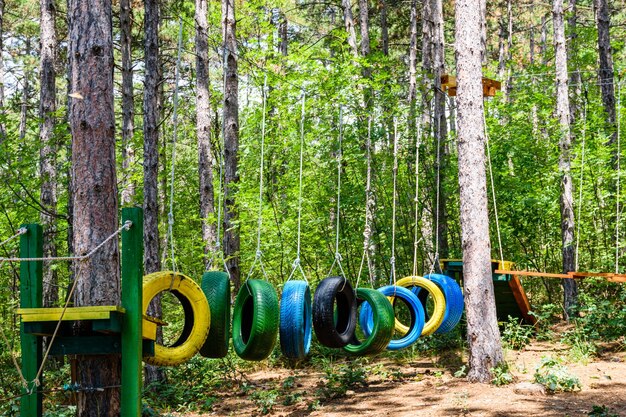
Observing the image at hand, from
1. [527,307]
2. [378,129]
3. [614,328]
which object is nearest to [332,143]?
[378,129]

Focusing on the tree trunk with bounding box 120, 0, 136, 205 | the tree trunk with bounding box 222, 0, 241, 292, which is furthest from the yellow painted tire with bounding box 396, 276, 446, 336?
the tree trunk with bounding box 120, 0, 136, 205

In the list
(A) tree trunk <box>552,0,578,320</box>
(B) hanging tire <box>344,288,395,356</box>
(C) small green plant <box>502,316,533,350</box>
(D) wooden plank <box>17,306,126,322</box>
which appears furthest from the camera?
(A) tree trunk <box>552,0,578,320</box>

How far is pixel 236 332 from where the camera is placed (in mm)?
5336

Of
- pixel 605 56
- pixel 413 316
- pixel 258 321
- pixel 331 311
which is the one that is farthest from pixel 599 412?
pixel 605 56

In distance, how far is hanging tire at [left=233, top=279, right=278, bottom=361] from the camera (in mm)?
5039

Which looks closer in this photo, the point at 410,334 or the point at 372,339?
the point at 372,339

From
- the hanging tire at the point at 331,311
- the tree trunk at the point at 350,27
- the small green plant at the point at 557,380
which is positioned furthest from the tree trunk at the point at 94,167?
the tree trunk at the point at 350,27

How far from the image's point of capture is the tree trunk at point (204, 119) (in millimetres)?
10070

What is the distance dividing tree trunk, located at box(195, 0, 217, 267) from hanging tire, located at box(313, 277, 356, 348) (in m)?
4.22

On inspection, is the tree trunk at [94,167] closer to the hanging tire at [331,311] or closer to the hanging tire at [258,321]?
the hanging tire at [258,321]

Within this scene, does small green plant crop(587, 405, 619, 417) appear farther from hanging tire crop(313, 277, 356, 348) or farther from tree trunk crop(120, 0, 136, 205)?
tree trunk crop(120, 0, 136, 205)

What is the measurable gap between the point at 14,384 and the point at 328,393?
14.2 ft

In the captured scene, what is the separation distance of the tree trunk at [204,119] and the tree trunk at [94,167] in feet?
18.0

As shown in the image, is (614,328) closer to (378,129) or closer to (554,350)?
(554,350)
